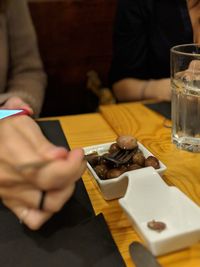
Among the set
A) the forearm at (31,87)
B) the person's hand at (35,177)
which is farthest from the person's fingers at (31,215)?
the forearm at (31,87)

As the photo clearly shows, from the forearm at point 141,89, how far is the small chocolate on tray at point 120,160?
483 mm

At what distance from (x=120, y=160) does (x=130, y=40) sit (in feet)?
2.74

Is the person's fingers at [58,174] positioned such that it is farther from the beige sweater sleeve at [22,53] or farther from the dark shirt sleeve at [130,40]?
the dark shirt sleeve at [130,40]

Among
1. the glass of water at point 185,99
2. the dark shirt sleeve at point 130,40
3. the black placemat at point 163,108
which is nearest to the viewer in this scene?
the glass of water at point 185,99

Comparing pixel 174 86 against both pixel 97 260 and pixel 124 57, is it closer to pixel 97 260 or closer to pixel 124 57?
pixel 97 260

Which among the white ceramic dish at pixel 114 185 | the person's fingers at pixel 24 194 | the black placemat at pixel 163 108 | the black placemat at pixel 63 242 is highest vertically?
the person's fingers at pixel 24 194

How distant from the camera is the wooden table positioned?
542 millimetres

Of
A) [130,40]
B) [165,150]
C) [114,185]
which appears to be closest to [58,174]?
[114,185]

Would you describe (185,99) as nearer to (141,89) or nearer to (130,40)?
(141,89)

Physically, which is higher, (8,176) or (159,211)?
(8,176)

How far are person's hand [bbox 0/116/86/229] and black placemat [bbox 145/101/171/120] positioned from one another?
524mm

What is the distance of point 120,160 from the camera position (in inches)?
26.7

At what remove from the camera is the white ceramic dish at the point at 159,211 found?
19.8 inches

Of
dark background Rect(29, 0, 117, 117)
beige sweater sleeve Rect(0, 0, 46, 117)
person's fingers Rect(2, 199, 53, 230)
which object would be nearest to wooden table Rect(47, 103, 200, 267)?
person's fingers Rect(2, 199, 53, 230)
